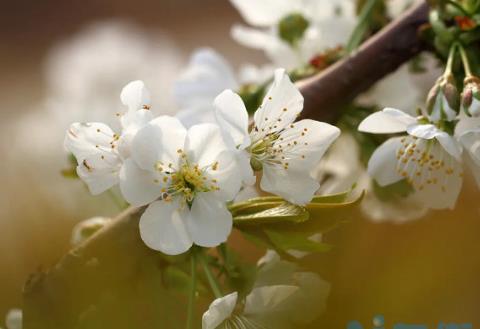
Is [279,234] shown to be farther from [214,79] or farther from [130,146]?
[214,79]

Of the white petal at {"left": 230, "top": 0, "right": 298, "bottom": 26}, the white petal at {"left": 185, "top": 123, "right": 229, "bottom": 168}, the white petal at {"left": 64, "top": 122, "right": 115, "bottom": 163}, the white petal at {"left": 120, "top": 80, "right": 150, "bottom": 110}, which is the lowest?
the white petal at {"left": 230, "top": 0, "right": 298, "bottom": 26}

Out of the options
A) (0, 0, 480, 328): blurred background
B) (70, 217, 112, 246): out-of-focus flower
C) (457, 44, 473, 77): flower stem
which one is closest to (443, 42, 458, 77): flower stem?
(457, 44, 473, 77): flower stem

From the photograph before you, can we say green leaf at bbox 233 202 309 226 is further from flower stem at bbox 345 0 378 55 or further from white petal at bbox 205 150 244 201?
flower stem at bbox 345 0 378 55

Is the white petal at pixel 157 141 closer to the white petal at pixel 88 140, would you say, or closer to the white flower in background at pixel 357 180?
the white petal at pixel 88 140

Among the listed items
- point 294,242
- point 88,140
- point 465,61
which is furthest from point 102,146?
point 465,61

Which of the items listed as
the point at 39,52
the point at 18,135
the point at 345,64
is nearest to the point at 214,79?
the point at 345,64

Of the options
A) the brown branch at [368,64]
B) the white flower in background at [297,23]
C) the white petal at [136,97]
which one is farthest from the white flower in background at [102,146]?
the white flower in background at [297,23]
